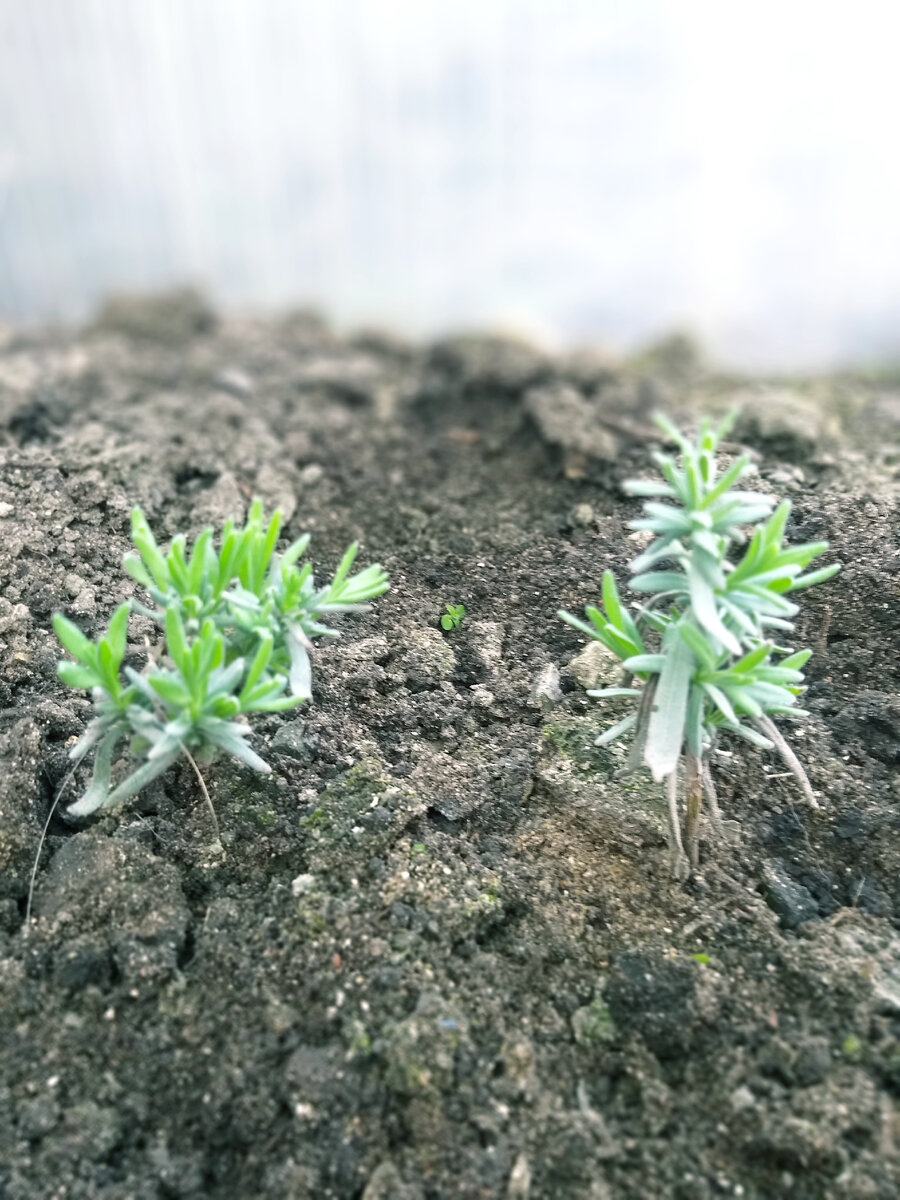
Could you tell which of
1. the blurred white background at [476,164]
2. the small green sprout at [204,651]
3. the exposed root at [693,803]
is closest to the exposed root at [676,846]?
the exposed root at [693,803]

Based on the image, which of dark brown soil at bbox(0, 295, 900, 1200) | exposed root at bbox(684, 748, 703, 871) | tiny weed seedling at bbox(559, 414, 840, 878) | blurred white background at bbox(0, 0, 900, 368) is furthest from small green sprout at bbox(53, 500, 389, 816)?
blurred white background at bbox(0, 0, 900, 368)

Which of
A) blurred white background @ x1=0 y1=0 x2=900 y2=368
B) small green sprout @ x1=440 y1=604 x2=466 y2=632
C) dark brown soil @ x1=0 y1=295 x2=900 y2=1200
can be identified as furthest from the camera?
blurred white background @ x1=0 y1=0 x2=900 y2=368

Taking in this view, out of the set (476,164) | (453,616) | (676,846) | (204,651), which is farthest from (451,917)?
(476,164)

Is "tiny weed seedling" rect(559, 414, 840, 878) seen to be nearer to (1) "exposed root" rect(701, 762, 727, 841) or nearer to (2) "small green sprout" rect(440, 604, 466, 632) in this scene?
(1) "exposed root" rect(701, 762, 727, 841)

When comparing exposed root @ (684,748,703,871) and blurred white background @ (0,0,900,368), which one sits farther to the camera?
blurred white background @ (0,0,900,368)

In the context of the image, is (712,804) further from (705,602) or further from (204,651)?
(204,651)
